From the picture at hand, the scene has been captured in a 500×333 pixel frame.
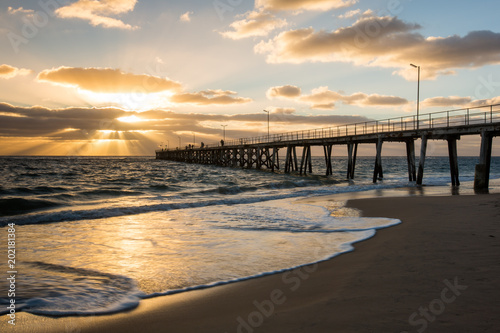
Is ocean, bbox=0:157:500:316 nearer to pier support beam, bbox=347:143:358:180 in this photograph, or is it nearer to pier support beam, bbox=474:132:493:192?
pier support beam, bbox=474:132:493:192

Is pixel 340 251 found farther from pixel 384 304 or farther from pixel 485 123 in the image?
pixel 485 123

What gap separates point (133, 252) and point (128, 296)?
2.66 m

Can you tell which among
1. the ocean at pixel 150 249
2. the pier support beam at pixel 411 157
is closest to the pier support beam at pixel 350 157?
the pier support beam at pixel 411 157

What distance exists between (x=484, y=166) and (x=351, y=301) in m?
19.7

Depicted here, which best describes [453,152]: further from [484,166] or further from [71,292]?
[71,292]

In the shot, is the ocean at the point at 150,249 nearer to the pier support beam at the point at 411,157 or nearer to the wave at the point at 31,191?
the wave at the point at 31,191

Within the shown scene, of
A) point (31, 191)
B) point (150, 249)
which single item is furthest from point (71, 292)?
point (31, 191)

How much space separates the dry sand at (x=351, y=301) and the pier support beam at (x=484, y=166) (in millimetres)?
15505

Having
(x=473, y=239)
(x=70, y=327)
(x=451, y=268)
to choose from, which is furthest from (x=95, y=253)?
(x=473, y=239)

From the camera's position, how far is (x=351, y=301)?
12.7 feet

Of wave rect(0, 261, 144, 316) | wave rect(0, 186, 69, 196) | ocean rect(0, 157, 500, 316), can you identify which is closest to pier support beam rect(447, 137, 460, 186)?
ocean rect(0, 157, 500, 316)

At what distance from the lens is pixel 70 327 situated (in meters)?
3.66

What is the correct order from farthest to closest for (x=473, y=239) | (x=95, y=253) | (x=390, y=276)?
1. (x=95, y=253)
2. (x=473, y=239)
3. (x=390, y=276)

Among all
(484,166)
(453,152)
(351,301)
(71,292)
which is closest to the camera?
(351,301)
